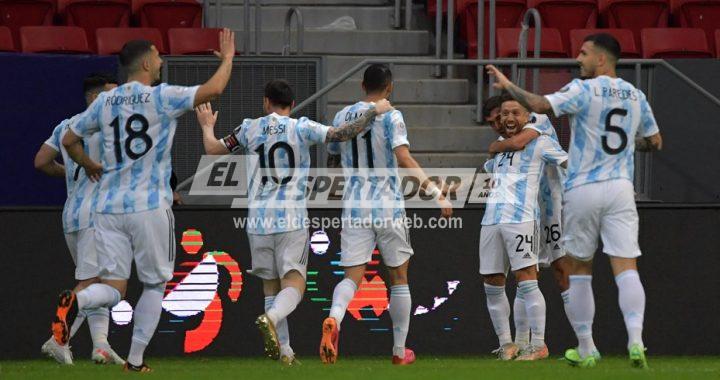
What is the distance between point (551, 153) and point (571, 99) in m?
2.03

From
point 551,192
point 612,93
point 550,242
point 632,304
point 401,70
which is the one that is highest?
point 401,70

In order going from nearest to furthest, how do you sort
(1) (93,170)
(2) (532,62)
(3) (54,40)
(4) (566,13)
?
(1) (93,170) → (2) (532,62) → (3) (54,40) → (4) (566,13)

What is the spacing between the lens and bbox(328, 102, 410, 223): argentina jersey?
10.2 metres

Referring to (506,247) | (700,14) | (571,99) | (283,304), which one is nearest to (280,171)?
(283,304)

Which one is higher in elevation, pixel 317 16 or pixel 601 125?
pixel 317 16

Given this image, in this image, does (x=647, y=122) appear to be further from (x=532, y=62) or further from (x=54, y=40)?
(x=54, y=40)

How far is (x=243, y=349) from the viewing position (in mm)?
11977

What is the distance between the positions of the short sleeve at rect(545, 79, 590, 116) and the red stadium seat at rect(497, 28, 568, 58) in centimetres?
532

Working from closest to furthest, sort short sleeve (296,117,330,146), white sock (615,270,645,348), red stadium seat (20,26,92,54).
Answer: white sock (615,270,645,348)
short sleeve (296,117,330,146)
red stadium seat (20,26,92,54)

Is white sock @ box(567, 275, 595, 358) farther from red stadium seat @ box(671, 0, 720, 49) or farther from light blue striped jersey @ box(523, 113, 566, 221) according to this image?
red stadium seat @ box(671, 0, 720, 49)

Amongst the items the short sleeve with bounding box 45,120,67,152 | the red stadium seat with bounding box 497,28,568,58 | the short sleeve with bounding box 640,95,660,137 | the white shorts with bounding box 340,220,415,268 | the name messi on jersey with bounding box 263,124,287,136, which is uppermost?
the red stadium seat with bounding box 497,28,568,58

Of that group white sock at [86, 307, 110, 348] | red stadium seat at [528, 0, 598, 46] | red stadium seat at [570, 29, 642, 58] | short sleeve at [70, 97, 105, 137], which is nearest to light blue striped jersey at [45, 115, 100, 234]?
white sock at [86, 307, 110, 348]

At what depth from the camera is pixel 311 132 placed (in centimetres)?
1009

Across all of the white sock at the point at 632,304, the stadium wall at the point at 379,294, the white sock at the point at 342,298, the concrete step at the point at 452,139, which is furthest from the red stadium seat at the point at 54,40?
the white sock at the point at 632,304
